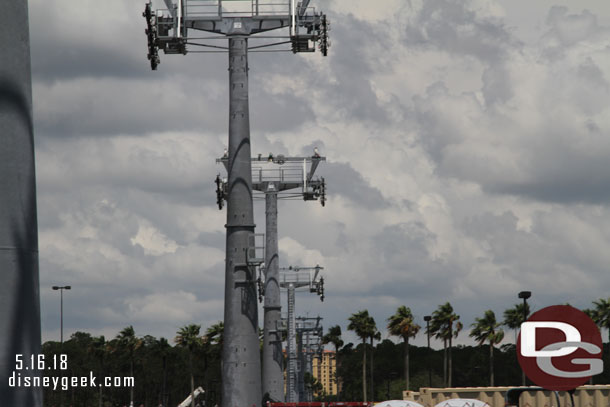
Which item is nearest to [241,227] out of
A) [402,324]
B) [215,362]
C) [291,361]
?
[291,361]

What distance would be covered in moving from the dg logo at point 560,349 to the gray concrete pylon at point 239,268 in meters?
22.5

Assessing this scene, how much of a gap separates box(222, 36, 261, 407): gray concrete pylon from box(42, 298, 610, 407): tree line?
6844cm

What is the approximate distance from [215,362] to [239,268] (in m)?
142

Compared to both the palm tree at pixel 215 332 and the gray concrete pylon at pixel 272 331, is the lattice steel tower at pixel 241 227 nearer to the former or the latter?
the gray concrete pylon at pixel 272 331

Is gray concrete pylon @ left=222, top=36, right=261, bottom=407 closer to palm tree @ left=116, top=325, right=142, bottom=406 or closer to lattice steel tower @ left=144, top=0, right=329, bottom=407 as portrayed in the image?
lattice steel tower @ left=144, top=0, right=329, bottom=407

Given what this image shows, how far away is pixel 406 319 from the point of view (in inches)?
4161

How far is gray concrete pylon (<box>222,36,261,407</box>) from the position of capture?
1121 inches

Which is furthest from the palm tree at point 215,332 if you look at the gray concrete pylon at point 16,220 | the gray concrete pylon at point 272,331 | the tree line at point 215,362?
the gray concrete pylon at point 16,220

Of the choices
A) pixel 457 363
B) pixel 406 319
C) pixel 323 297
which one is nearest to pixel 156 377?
pixel 457 363

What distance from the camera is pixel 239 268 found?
28625mm

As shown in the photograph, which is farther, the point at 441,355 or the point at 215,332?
the point at 441,355

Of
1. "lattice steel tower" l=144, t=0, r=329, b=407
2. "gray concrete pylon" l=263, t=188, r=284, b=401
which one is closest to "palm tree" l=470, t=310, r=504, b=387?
"gray concrete pylon" l=263, t=188, r=284, b=401

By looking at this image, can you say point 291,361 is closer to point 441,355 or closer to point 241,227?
point 241,227

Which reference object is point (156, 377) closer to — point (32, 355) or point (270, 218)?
point (270, 218)
